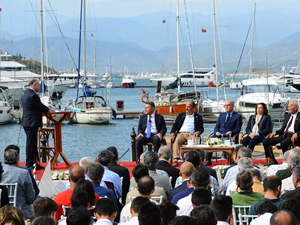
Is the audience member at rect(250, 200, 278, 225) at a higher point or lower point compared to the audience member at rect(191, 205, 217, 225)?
lower

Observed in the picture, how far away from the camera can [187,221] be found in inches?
128

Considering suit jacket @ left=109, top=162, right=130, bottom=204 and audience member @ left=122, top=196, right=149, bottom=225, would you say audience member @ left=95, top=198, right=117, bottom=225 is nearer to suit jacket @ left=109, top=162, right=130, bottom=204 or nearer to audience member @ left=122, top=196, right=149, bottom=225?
audience member @ left=122, top=196, right=149, bottom=225

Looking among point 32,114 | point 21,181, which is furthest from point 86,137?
point 21,181

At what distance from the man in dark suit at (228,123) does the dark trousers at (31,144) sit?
382 centimetres

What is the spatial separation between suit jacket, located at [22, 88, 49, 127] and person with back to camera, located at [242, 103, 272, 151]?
433cm

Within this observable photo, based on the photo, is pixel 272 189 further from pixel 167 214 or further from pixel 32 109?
pixel 32 109

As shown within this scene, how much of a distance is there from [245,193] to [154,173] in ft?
4.60

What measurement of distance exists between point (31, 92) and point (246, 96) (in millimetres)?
25777

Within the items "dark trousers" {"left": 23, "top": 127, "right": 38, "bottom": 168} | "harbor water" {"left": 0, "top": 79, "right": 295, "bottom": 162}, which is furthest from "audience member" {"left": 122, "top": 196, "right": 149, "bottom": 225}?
"harbor water" {"left": 0, "top": 79, "right": 295, "bottom": 162}

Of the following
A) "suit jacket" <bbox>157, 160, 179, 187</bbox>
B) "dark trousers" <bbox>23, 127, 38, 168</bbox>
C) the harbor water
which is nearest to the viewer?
"suit jacket" <bbox>157, 160, 179, 187</bbox>

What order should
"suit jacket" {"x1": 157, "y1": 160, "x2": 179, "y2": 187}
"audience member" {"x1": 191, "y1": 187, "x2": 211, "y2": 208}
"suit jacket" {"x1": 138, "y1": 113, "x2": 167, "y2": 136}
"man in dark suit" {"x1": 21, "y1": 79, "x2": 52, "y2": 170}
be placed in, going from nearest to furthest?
"audience member" {"x1": 191, "y1": 187, "x2": 211, "y2": 208} → "suit jacket" {"x1": 157, "y1": 160, "x2": 179, "y2": 187} → "man in dark suit" {"x1": 21, "y1": 79, "x2": 52, "y2": 170} → "suit jacket" {"x1": 138, "y1": 113, "x2": 167, "y2": 136}

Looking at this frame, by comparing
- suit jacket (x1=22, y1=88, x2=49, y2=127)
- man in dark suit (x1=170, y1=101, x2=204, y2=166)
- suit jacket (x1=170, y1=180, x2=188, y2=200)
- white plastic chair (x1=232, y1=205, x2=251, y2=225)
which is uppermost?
suit jacket (x1=22, y1=88, x2=49, y2=127)

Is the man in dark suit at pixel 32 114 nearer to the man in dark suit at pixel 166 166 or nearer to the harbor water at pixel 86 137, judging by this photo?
the man in dark suit at pixel 166 166

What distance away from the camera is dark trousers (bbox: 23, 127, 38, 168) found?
8617 millimetres
